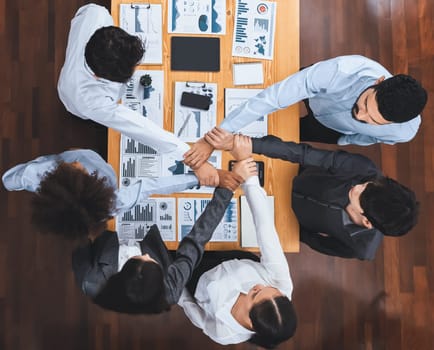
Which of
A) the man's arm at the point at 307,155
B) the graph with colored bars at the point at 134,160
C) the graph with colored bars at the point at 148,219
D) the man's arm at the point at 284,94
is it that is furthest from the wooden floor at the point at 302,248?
the man's arm at the point at 284,94

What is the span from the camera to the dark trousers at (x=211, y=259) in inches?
83.9

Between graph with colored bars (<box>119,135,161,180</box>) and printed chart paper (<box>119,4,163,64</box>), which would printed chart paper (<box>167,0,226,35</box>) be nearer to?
printed chart paper (<box>119,4,163,64</box>)

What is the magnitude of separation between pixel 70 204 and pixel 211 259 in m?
0.85

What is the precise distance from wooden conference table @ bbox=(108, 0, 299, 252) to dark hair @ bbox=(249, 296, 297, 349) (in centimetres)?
60

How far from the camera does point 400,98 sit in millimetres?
1766

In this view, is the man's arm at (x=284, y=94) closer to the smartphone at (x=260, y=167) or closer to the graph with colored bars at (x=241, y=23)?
the smartphone at (x=260, y=167)

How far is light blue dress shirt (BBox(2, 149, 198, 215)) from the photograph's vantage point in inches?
78.7

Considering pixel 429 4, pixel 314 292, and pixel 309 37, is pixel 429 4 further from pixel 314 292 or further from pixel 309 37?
pixel 314 292

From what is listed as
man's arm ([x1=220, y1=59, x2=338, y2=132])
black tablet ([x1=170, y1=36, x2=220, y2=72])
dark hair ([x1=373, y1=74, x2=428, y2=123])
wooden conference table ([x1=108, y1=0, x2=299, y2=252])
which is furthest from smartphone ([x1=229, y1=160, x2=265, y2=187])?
dark hair ([x1=373, y1=74, x2=428, y2=123])

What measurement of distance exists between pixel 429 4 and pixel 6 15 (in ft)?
9.89

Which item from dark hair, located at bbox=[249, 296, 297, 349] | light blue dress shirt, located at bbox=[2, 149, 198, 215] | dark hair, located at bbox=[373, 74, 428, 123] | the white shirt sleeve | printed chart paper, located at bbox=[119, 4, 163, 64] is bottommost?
dark hair, located at bbox=[249, 296, 297, 349]

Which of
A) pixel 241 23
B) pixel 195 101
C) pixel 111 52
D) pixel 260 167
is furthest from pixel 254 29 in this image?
pixel 111 52

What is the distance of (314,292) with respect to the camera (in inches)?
121

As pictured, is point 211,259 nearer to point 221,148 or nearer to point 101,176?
point 221,148
